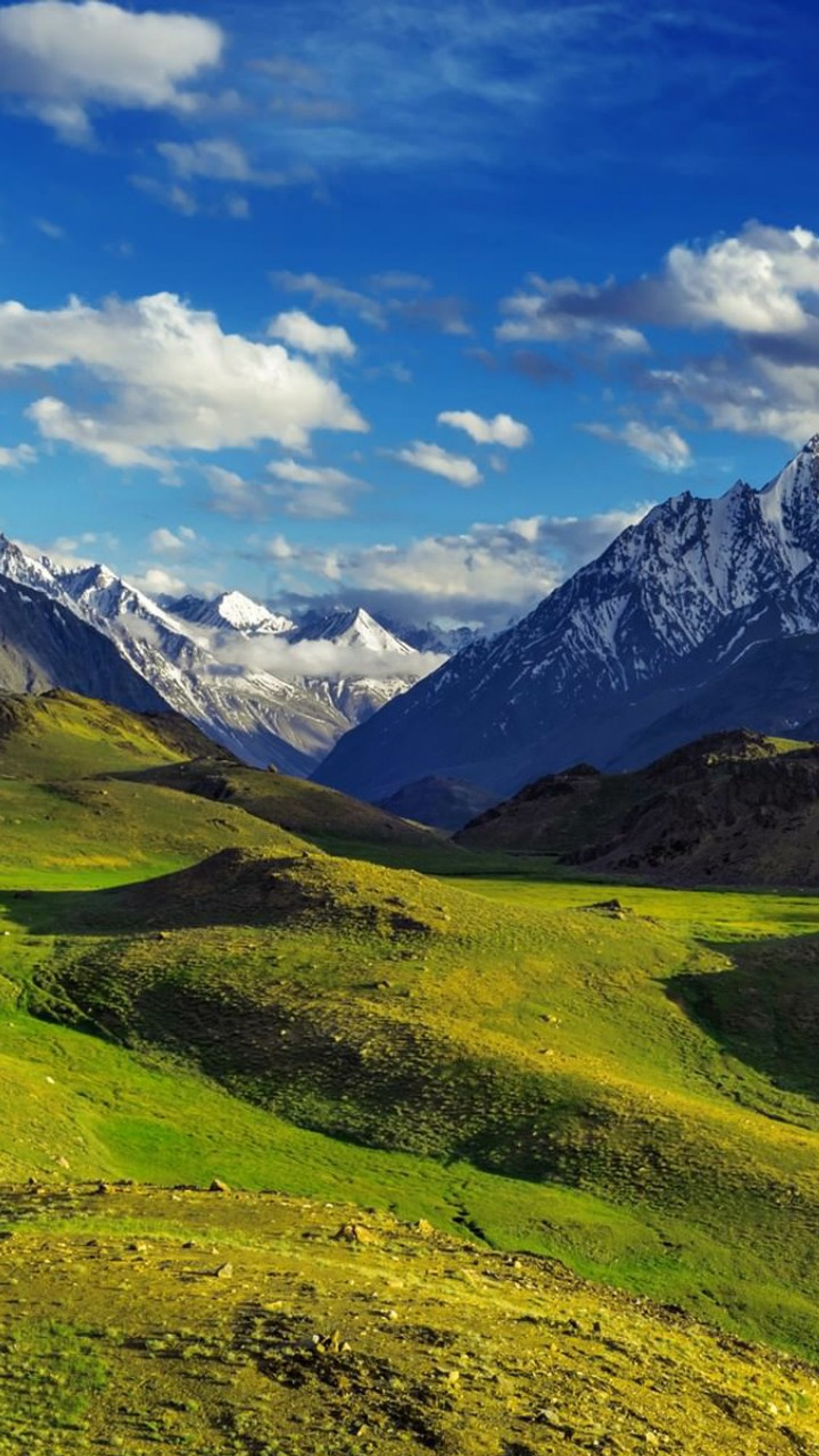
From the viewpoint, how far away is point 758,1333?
41594 millimetres

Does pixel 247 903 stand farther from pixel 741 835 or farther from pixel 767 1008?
pixel 741 835

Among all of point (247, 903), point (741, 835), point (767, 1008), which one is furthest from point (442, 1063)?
point (741, 835)

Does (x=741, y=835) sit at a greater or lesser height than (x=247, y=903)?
greater

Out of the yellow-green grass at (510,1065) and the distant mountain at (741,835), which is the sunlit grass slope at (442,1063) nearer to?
the yellow-green grass at (510,1065)

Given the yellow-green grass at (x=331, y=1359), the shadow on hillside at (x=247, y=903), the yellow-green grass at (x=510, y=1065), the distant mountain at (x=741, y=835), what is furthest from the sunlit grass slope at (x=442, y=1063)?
the distant mountain at (x=741, y=835)

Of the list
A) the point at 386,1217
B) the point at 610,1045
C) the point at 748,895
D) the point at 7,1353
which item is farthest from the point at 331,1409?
the point at 748,895

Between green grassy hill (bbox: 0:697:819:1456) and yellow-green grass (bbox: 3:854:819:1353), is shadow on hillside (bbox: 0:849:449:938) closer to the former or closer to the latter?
green grassy hill (bbox: 0:697:819:1456)

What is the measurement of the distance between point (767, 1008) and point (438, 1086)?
2676 centimetres

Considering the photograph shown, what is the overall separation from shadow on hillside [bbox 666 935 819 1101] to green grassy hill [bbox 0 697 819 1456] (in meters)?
0.21

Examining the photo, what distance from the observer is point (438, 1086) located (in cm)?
5941

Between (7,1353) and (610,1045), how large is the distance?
49.3 meters

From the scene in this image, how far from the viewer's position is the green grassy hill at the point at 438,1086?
120ft

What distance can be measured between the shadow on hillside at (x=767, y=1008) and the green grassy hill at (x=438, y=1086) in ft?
0.70

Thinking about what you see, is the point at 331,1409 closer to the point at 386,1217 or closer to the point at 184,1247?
the point at 184,1247
